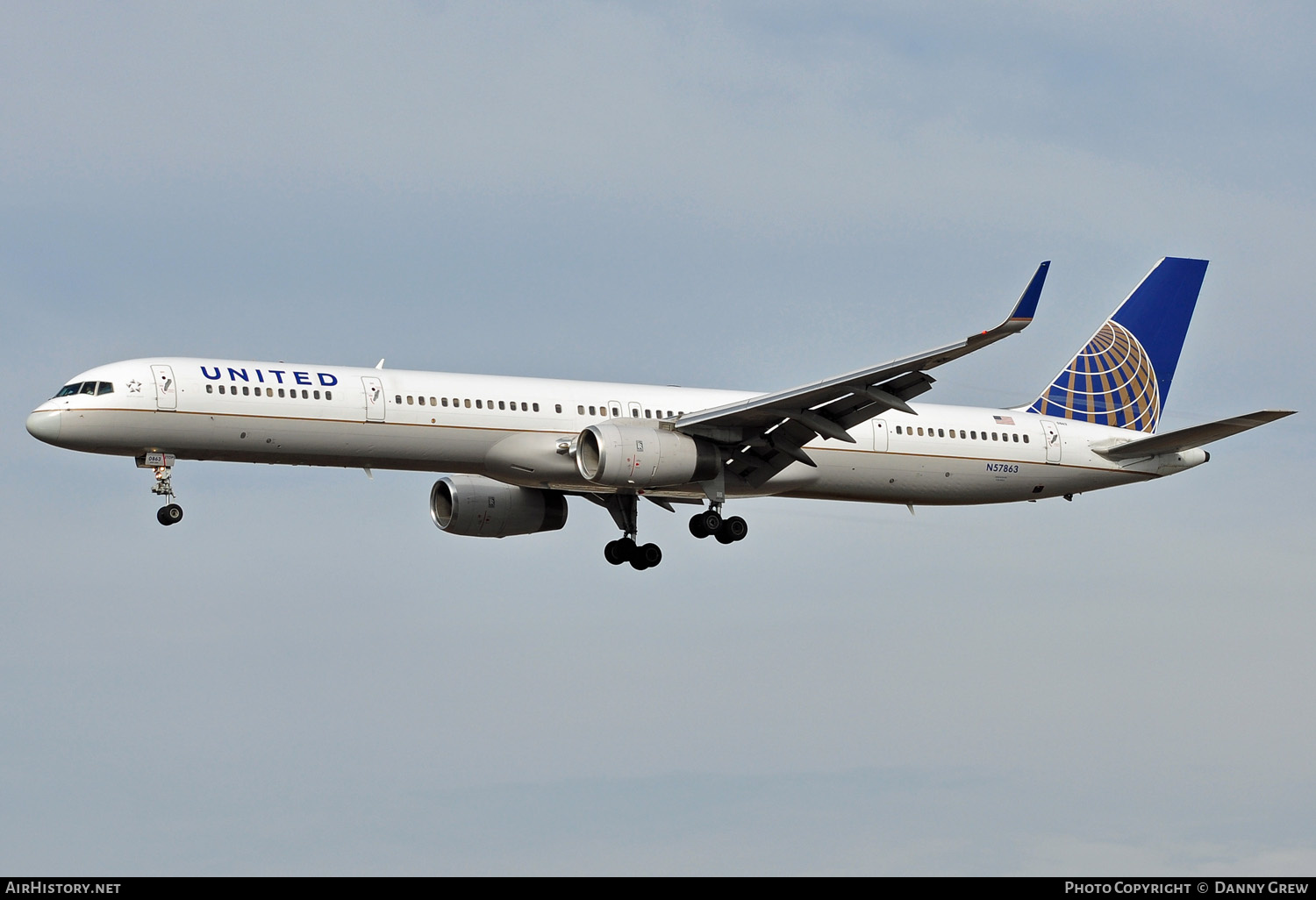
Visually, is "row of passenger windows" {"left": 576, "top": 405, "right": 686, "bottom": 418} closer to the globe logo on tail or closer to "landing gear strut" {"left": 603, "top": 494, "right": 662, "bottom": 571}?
"landing gear strut" {"left": 603, "top": 494, "right": 662, "bottom": 571}

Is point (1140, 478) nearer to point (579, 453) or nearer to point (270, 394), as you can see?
point (579, 453)

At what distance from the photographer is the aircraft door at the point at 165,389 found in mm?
42125

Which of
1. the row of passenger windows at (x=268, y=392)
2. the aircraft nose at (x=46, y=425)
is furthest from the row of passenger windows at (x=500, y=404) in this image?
the aircraft nose at (x=46, y=425)

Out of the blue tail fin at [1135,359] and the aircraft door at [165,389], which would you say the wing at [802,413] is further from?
the aircraft door at [165,389]

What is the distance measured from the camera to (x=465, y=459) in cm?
4462

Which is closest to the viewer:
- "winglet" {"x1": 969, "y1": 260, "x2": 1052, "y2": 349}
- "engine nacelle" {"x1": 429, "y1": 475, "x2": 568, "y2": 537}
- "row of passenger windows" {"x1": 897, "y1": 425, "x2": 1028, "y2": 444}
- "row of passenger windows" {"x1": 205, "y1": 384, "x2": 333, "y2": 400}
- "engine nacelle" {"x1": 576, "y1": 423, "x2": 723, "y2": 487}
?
"winglet" {"x1": 969, "y1": 260, "x2": 1052, "y2": 349}

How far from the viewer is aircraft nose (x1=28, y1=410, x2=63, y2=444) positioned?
4200cm

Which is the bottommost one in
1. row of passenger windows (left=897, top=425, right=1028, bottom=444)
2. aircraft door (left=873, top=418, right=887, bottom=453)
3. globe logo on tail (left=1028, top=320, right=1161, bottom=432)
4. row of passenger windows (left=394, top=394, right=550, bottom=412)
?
row of passenger windows (left=394, top=394, right=550, bottom=412)

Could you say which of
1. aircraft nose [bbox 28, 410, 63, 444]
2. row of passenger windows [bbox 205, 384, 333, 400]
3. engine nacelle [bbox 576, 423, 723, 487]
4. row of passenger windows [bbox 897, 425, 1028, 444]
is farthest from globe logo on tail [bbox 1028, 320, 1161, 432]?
aircraft nose [bbox 28, 410, 63, 444]

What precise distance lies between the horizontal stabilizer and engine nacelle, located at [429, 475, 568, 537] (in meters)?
15.4

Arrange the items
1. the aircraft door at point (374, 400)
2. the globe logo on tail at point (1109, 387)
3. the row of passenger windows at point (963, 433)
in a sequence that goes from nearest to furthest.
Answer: the aircraft door at point (374, 400) < the row of passenger windows at point (963, 433) < the globe logo on tail at point (1109, 387)

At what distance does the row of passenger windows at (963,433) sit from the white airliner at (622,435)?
51mm

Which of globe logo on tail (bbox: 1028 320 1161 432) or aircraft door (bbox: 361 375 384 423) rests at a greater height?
globe logo on tail (bbox: 1028 320 1161 432)
